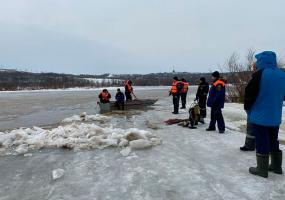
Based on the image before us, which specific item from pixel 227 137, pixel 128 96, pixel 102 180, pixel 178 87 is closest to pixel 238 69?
pixel 128 96

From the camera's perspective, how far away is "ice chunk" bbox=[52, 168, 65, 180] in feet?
20.3

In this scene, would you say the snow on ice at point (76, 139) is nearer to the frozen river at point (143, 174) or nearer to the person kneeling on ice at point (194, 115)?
the frozen river at point (143, 174)

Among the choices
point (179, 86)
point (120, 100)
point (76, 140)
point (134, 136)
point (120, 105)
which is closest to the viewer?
point (134, 136)

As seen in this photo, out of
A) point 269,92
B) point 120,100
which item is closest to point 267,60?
point 269,92

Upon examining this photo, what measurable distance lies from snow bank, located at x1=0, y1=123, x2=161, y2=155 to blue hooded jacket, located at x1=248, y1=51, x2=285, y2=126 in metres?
3.23

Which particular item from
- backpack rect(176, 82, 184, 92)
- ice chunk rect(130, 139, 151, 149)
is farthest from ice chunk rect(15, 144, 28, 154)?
backpack rect(176, 82, 184, 92)

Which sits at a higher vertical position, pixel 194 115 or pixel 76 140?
pixel 194 115

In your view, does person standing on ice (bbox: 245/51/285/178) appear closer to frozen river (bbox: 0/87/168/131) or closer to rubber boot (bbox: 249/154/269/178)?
rubber boot (bbox: 249/154/269/178)

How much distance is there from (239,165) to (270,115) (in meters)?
1.37

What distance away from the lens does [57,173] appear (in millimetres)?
6410

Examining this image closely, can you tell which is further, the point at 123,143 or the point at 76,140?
the point at 76,140

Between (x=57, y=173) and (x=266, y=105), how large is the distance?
3.70 metres

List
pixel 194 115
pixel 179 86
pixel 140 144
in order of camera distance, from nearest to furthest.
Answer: pixel 140 144 < pixel 194 115 < pixel 179 86

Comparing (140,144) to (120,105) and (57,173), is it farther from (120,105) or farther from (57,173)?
(120,105)
